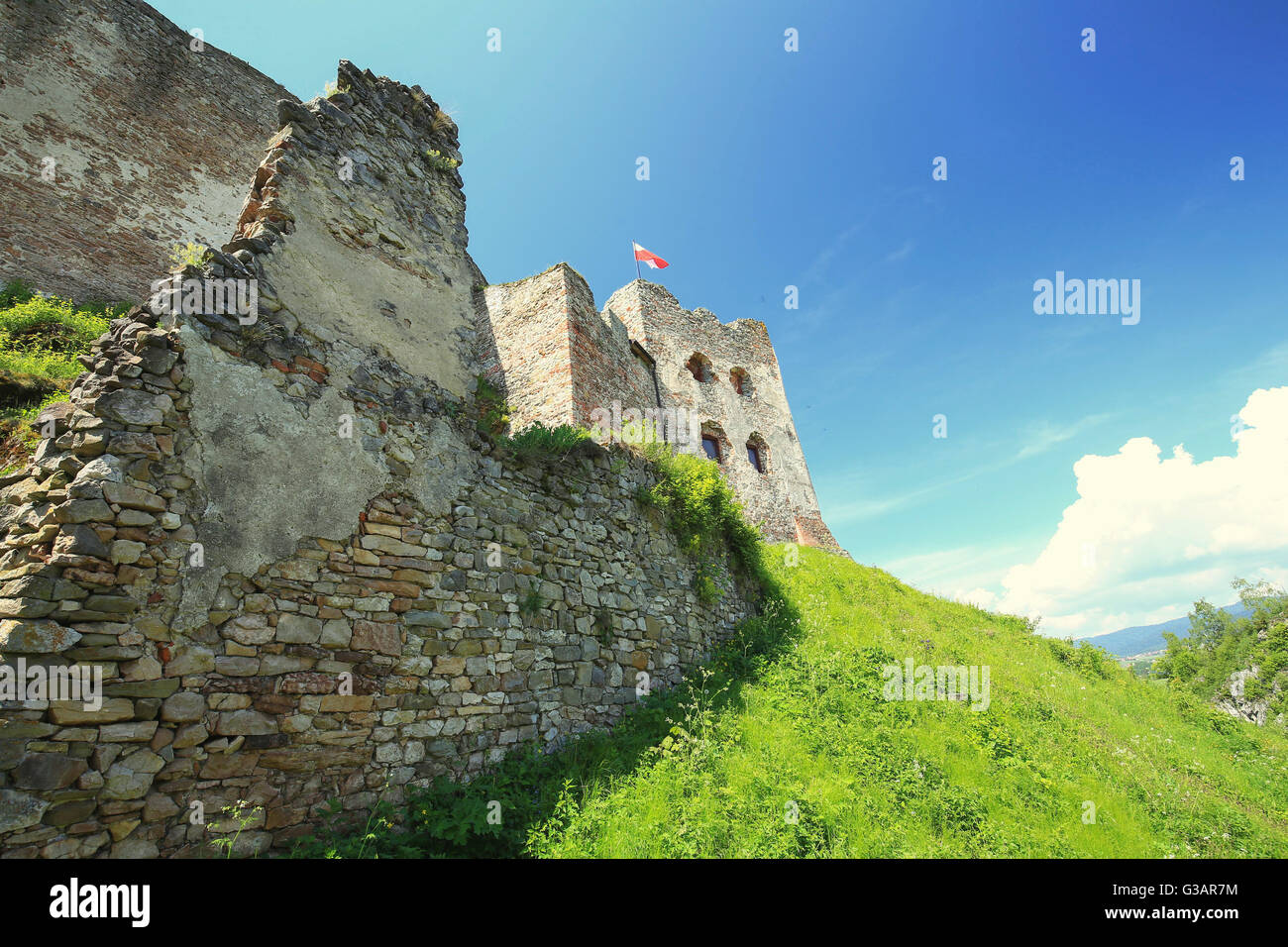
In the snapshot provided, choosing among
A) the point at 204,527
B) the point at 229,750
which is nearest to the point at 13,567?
the point at 204,527

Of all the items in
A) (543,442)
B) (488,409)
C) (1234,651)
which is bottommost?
(1234,651)

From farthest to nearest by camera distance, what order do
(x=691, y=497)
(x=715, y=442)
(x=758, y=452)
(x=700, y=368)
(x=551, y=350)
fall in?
(x=700, y=368)
(x=758, y=452)
(x=715, y=442)
(x=551, y=350)
(x=691, y=497)

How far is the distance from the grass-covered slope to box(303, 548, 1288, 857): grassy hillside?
2 centimetres

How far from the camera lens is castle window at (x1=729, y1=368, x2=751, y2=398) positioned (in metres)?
22.8

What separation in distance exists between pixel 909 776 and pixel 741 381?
18.8 meters

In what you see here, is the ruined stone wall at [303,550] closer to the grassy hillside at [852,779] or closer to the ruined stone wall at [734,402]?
the grassy hillside at [852,779]

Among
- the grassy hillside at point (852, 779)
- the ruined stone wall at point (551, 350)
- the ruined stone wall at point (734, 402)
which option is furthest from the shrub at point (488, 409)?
the ruined stone wall at point (734, 402)

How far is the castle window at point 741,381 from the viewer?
22.8 meters

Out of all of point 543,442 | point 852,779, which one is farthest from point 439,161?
point 852,779

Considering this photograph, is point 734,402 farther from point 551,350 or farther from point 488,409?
point 488,409

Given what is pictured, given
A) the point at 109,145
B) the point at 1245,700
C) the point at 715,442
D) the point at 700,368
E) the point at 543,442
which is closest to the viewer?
the point at 543,442

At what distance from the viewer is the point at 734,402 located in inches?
870

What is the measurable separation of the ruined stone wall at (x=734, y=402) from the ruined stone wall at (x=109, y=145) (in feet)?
41.8
